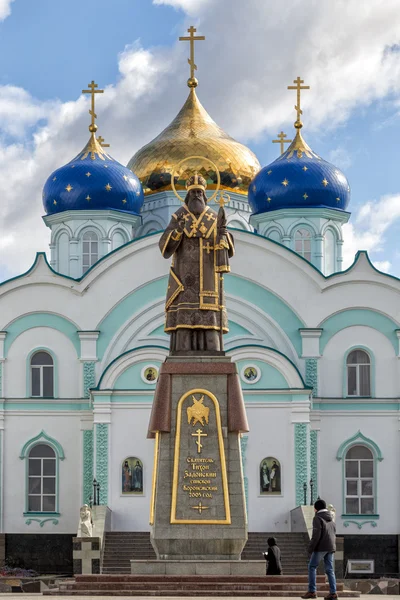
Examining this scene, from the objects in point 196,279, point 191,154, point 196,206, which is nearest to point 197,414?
point 196,279

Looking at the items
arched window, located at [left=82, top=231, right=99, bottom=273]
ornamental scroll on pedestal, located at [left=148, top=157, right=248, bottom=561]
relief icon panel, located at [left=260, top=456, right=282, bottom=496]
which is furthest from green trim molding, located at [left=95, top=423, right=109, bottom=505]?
ornamental scroll on pedestal, located at [left=148, top=157, right=248, bottom=561]

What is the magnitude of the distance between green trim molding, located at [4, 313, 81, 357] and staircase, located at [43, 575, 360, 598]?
48.5 feet

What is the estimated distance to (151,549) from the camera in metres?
30.8

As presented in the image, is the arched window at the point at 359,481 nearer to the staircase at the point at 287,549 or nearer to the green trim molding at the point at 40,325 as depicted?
the staircase at the point at 287,549

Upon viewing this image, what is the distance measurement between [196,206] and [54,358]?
13.7 m

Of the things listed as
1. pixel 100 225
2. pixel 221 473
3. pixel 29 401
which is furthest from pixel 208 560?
pixel 100 225

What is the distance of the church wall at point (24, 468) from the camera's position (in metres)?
34.1

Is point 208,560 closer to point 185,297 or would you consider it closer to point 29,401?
point 185,297

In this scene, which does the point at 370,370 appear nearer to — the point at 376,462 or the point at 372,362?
the point at 372,362

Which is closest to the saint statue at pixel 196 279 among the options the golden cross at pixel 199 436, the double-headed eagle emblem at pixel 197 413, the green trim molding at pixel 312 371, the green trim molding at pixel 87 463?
the double-headed eagle emblem at pixel 197 413

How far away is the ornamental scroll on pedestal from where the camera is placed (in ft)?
67.7

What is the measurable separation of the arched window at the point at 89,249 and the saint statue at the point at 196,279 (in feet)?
55.4

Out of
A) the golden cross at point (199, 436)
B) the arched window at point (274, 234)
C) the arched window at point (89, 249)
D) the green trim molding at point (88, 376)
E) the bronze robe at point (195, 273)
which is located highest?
the arched window at point (274, 234)

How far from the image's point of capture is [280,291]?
114ft
